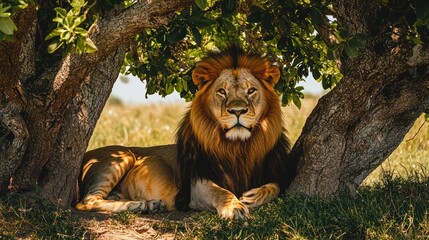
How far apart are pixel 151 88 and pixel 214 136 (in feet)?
2.82

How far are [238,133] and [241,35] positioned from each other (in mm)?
1361

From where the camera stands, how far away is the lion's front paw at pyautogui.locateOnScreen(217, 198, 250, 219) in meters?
5.49

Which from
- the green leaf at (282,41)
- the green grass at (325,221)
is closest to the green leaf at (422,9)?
the green grass at (325,221)

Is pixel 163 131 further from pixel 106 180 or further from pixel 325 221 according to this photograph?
pixel 325 221

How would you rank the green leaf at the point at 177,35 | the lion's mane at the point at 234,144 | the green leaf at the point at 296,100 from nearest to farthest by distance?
the green leaf at the point at 177,35 → the lion's mane at the point at 234,144 → the green leaf at the point at 296,100

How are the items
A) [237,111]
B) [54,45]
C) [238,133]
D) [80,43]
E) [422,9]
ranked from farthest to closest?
1. [238,133]
2. [237,111]
3. [54,45]
4. [80,43]
5. [422,9]

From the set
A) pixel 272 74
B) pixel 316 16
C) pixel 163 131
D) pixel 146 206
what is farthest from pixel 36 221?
pixel 163 131

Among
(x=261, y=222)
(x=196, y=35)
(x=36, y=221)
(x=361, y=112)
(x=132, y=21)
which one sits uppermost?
(x=132, y=21)

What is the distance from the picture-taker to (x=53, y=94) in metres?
5.67

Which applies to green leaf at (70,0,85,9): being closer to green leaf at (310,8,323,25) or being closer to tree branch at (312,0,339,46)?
green leaf at (310,8,323,25)

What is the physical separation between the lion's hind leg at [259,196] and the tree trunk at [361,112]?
165 mm

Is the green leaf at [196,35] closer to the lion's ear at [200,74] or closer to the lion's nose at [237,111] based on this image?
the lion's nose at [237,111]

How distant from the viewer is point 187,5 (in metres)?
5.22

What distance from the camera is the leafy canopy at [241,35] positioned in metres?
4.82
